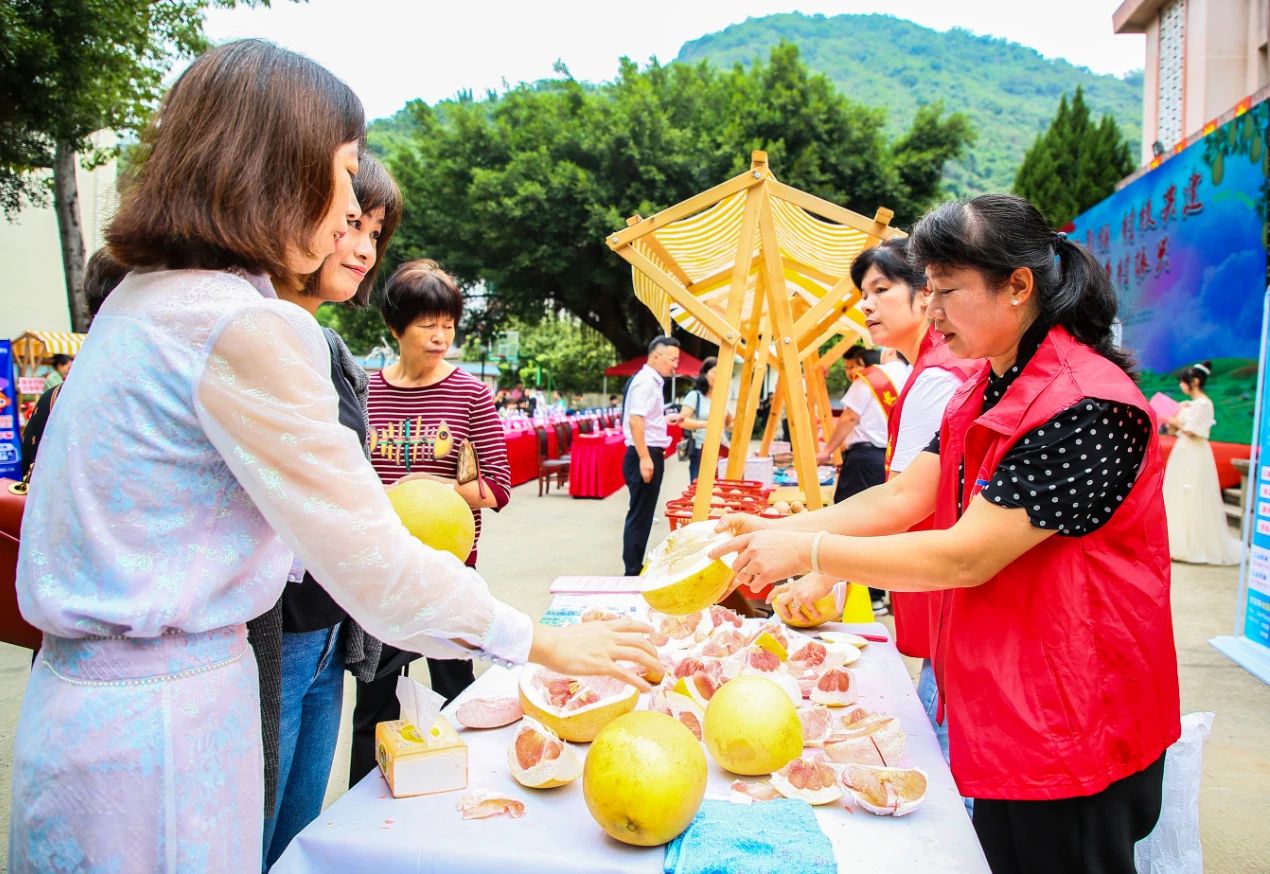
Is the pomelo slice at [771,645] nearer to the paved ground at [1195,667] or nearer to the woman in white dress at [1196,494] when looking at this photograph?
the paved ground at [1195,667]

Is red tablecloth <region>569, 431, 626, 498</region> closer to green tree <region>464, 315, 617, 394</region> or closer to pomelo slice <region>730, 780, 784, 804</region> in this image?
pomelo slice <region>730, 780, 784, 804</region>

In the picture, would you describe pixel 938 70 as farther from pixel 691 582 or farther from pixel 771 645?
pixel 691 582

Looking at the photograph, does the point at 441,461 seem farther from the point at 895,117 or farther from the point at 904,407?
the point at 895,117

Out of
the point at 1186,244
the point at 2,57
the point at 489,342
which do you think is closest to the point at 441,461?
the point at 2,57

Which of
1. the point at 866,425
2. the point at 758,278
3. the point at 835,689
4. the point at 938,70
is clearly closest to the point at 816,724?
the point at 835,689

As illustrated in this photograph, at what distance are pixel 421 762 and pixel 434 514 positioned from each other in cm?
51

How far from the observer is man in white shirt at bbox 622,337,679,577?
7094mm

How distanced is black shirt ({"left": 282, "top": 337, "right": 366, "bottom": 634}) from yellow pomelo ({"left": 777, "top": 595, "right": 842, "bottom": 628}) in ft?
5.29

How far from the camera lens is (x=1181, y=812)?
77.0 inches

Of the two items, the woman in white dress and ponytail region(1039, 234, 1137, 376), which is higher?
ponytail region(1039, 234, 1137, 376)

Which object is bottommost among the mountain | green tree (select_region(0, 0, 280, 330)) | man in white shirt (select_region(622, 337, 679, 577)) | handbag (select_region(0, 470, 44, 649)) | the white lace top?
man in white shirt (select_region(622, 337, 679, 577))

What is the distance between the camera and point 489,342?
31797 millimetres

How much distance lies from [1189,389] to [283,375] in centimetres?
958

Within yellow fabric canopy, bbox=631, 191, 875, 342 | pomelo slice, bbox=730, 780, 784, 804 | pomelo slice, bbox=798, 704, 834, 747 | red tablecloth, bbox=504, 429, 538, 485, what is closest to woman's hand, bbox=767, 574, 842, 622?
pomelo slice, bbox=798, 704, 834, 747
